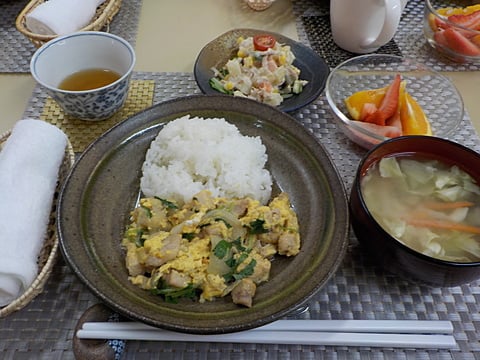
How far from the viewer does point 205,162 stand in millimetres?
1503

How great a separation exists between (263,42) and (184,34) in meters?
0.57

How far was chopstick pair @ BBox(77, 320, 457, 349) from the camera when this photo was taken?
1.09m

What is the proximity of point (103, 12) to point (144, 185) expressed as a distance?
1.23 meters

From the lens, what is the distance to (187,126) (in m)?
1.54

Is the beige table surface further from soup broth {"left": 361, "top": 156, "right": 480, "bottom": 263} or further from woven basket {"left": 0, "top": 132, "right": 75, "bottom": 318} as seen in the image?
soup broth {"left": 361, "top": 156, "right": 480, "bottom": 263}

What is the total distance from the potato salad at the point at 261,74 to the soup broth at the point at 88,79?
0.45 m

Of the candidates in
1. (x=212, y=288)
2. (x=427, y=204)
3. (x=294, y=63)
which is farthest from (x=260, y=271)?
(x=294, y=63)

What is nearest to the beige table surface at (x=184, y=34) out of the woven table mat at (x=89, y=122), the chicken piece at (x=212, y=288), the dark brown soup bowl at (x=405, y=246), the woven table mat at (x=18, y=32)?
the woven table mat at (x=18, y=32)

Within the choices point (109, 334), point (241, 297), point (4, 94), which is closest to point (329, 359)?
point (241, 297)

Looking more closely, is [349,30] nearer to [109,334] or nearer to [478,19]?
[478,19]

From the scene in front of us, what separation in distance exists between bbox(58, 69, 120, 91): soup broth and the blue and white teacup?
0.05ft

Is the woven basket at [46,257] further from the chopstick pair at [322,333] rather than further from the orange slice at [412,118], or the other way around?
the orange slice at [412,118]

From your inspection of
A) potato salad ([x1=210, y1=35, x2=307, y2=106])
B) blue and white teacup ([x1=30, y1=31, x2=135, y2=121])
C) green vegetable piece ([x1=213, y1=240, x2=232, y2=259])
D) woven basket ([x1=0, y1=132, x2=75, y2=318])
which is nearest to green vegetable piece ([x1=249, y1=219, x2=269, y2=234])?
green vegetable piece ([x1=213, y1=240, x2=232, y2=259])

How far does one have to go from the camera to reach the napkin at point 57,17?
1.99 metres
